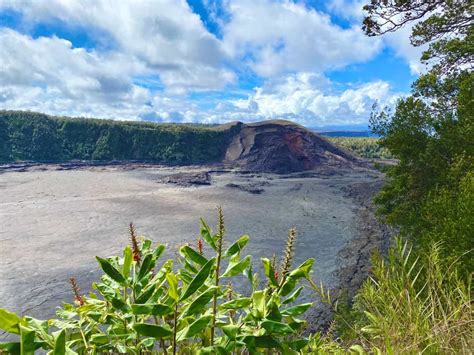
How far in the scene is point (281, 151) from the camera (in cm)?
5391

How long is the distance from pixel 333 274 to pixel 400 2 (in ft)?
37.1

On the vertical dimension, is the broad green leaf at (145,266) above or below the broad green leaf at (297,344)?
above

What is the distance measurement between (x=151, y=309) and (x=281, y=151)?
5338cm

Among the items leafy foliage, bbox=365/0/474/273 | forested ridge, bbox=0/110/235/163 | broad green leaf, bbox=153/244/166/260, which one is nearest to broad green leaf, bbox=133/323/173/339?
broad green leaf, bbox=153/244/166/260

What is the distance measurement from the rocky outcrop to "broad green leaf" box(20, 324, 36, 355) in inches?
1909

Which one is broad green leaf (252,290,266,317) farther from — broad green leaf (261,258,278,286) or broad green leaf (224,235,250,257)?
broad green leaf (224,235,250,257)

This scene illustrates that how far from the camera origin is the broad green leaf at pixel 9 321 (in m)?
1.01

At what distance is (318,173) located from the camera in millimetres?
48188

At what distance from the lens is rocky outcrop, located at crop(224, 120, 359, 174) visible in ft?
171

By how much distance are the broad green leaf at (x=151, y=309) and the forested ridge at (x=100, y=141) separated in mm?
55646

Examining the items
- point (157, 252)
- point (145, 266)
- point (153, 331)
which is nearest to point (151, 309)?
point (153, 331)

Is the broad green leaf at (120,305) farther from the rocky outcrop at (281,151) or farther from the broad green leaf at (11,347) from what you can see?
the rocky outcrop at (281,151)

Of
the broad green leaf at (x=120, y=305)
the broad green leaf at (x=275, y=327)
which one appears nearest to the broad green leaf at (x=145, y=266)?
the broad green leaf at (x=120, y=305)

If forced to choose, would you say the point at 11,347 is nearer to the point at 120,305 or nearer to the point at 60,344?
the point at 60,344
